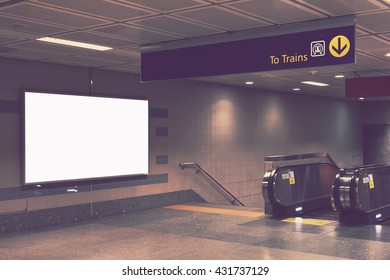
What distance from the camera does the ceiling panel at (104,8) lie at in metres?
4.62

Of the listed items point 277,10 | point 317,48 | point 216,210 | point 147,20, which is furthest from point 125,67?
point 317,48

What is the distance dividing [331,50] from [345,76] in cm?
572

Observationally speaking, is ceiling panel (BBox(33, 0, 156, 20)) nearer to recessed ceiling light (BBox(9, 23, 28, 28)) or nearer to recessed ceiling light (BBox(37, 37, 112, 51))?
recessed ceiling light (BBox(9, 23, 28, 28))

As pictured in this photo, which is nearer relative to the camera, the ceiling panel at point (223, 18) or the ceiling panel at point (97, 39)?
the ceiling panel at point (223, 18)

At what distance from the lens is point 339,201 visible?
327 inches

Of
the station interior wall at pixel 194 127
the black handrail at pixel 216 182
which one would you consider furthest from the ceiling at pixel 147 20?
the black handrail at pixel 216 182

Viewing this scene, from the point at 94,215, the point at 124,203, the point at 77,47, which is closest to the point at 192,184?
the point at 124,203

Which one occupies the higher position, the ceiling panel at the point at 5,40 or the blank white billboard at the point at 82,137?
the ceiling panel at the point at 5,40

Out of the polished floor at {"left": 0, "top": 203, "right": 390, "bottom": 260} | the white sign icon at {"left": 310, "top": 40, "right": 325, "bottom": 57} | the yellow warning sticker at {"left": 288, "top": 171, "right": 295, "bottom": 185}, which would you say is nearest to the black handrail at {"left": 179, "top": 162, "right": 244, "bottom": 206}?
the polished floor at {"left": 0, "top": 203, "right": 390, "bottom": 260}

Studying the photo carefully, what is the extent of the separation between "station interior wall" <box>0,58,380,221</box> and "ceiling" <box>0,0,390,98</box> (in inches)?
34.6

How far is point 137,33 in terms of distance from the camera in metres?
5.96

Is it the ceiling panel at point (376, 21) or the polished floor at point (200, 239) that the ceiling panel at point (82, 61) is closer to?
the polished floor at point (200, 239)

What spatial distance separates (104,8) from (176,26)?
1009 mm

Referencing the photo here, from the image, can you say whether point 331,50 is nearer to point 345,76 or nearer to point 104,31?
point 104,31
